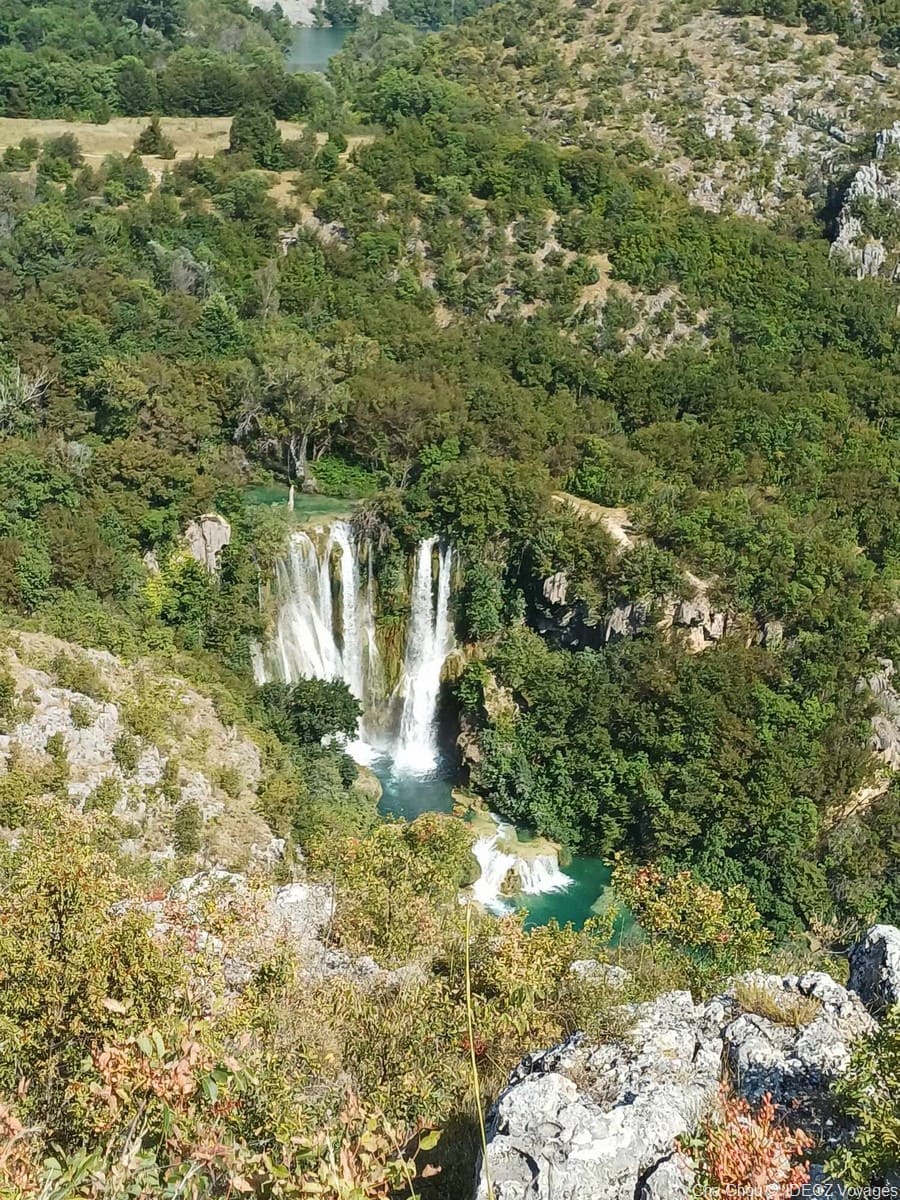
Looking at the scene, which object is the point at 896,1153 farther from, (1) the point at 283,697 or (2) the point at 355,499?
(2) the point at 355,499

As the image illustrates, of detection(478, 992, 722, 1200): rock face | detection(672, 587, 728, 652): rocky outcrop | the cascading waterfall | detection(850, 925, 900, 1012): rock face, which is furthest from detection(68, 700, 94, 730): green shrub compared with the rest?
detection(850, 925, 900, 1012): rock face

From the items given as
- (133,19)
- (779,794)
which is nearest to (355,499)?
(779,794)

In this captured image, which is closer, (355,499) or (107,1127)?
(107,1127)

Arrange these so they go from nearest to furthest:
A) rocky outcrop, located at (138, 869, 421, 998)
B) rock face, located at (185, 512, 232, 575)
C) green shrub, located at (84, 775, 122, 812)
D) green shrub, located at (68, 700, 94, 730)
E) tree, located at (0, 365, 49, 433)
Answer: rocky outcrop, located at (138, 869, 421, 998) → green shrub, located at (84, 775, 122, 812) → green shrub, located at (68, 700, 94, 730) → rock face, located at (185, 512, 232, 575) → tree, located at (0, 365, 49, 433)

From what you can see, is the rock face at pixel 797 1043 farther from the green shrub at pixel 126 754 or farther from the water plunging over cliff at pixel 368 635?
the water plunging over cliff at pixel 368 635

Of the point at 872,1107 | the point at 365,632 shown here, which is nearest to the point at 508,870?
the point at 365,632

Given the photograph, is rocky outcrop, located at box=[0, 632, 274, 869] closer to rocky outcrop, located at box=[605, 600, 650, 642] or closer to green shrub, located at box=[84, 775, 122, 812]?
green shrub, located at box=[84, 775, 122, 812]

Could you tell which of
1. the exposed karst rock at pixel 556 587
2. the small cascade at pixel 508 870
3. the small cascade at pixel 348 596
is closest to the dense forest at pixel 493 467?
the exposed karst rock at pixel 556 587
